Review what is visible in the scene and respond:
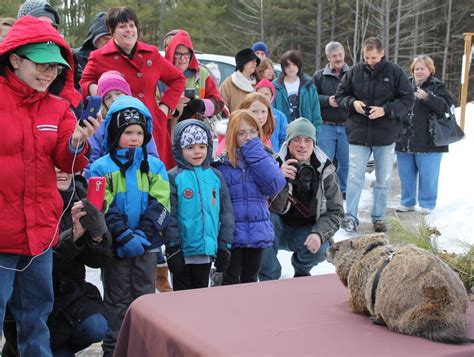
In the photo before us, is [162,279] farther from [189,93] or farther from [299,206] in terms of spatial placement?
[189,93]

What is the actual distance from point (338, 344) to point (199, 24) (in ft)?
96.0

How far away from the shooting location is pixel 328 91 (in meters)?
8.29

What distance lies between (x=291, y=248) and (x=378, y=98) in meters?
2.67

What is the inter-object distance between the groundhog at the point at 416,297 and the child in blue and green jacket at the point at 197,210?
185 cm

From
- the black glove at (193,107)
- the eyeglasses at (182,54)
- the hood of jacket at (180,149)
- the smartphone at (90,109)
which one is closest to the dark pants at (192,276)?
the hood of jacket at (180,149)

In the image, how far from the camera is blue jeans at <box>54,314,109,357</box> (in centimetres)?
331

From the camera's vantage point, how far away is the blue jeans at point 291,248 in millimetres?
4621

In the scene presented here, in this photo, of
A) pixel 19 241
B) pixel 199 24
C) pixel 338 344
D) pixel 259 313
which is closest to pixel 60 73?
pixel 19 241

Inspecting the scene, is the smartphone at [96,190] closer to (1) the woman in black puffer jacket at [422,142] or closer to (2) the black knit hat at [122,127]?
(2) the black knit hat at [122,127]

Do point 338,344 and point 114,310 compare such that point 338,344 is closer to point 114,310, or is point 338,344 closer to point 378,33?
point 114,310

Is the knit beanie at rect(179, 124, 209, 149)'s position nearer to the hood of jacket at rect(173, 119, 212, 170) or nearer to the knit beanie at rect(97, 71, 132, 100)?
the hood of jacket at rect(173, 119, 212, 170)

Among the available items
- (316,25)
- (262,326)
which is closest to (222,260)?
(262,326)

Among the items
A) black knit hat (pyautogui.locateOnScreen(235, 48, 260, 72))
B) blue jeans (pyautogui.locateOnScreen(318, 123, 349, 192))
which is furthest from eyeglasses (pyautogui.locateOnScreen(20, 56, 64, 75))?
blue jeans (pyautogui.locateOnScreen(318, 123, 349, 192))

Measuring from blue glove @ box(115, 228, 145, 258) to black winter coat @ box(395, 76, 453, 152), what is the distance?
4845 millimetres
